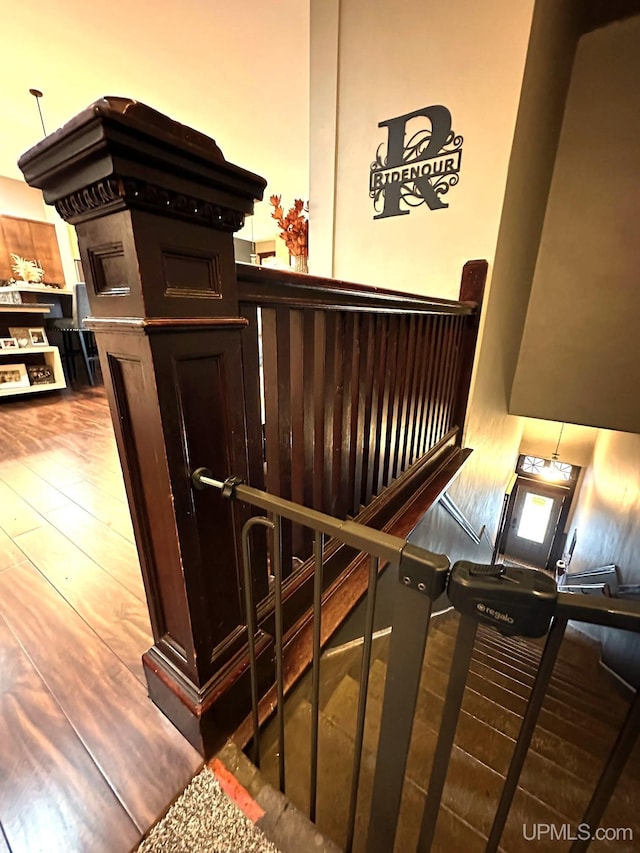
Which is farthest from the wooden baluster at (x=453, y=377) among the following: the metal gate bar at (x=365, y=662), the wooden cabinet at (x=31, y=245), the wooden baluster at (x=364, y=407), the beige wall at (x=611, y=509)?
the wooden cabinet at (x=31, y=245)

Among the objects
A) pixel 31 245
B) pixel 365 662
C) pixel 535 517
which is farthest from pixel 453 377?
pixel 31 245

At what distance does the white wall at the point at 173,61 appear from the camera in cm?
241

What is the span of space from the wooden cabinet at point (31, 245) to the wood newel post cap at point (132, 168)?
7.06 meters

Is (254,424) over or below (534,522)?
over

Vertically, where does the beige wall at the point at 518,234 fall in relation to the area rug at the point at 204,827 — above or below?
above

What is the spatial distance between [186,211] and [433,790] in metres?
1.05

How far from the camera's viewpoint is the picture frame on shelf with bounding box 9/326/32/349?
142 inches

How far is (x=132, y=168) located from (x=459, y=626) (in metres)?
0.79

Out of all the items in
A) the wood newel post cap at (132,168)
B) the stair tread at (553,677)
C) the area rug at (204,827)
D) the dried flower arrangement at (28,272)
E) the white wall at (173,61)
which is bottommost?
the stair tread at (553,677)

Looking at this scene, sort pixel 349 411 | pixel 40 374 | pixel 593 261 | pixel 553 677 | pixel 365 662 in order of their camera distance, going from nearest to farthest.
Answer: pixel 365 662 → pixel 349 411 → pixel 553 677 → pixel 593 261 → pixel 40 374

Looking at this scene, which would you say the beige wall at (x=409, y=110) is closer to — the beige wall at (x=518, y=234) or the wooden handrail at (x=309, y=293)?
the beige wall at (x=518, y=234)

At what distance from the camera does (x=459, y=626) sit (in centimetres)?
49

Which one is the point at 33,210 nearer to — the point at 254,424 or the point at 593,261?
the point at 254,424

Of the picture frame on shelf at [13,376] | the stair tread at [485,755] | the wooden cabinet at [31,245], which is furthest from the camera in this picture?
the wooden cabinet at [31,245]
